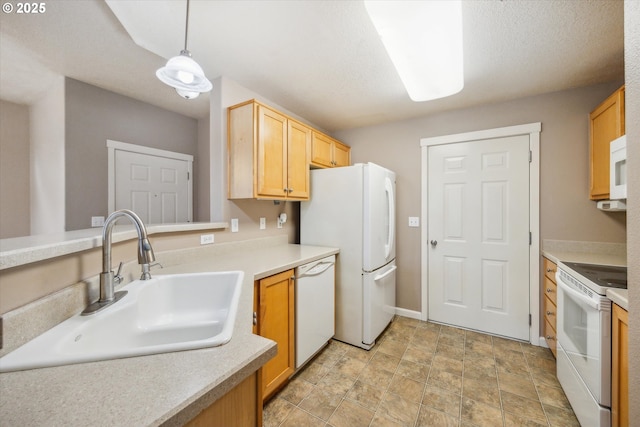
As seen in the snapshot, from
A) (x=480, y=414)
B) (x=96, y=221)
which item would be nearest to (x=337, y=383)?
(x=480, y=414)

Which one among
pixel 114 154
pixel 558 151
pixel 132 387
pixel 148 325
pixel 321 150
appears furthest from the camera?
pixel 321 150

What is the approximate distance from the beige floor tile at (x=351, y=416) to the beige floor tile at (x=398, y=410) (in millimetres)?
87

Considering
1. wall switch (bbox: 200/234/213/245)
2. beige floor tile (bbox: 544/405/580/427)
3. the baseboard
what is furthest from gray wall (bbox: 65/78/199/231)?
Answer: beige floor tile (bbox: 544/405/580/427)

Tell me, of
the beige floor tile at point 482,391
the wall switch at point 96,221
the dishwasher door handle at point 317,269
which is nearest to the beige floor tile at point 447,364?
the beige floor tile at point 482,391

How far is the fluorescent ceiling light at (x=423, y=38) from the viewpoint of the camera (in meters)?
1.28

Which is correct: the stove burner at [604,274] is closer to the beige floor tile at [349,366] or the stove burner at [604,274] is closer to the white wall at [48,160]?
the beige floor tile at [349,366]

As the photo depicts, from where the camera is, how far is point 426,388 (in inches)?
69.6

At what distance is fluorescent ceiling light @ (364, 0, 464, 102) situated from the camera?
1.28 meters

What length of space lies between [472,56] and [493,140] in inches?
41.6

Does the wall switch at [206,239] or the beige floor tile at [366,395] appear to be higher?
the wall switch at [206,239]

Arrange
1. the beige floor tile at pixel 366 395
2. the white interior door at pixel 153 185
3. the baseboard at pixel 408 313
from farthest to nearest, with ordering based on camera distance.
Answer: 1. the baseboard at pixel 408 313
2. the white interior door at pixel 153 185
3. the beige floor tile at pixel 366 395

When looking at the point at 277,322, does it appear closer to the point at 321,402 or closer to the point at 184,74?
the point at 321,402

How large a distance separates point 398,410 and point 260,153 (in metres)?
2.03

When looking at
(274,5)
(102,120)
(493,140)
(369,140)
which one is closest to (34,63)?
(102,120)
